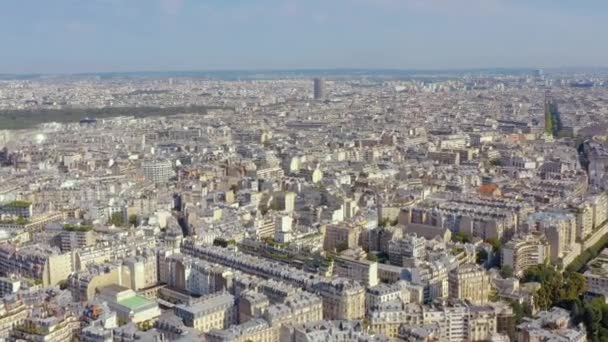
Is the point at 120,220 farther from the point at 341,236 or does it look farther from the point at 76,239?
the point at 341,236

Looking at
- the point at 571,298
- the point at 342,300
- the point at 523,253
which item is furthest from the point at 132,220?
the point at 571,298

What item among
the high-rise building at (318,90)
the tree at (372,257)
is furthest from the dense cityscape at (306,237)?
the high-rise building at (318,90)

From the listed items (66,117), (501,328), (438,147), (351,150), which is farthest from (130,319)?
(66,117)

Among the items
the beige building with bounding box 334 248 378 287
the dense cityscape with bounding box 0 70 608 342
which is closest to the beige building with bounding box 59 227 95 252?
the dense cityscape with bounding box 0 70 608 342

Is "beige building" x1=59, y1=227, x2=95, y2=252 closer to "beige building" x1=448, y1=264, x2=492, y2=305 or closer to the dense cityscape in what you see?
the dense cityscape

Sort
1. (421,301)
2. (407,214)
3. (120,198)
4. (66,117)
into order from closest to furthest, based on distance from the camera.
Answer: (421,301) < (407,214) < (120,198) < (66,117)

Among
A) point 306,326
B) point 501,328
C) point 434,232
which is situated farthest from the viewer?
point 434,232

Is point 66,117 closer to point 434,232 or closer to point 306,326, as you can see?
point 434,232
